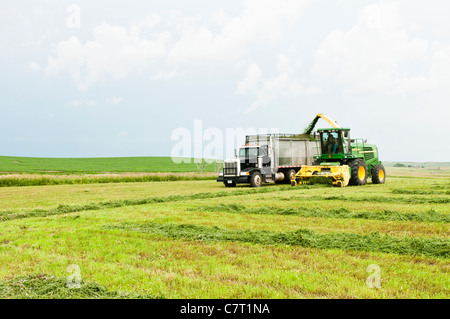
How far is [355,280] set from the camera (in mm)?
5375

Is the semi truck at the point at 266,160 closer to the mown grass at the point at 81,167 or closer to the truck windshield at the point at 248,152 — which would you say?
the truck windshield at the point at 248,152

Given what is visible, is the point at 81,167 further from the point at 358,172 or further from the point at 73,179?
the point at 358,172

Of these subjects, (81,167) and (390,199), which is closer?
(390,199)

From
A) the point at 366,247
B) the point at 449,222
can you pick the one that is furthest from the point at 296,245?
the point at 449,222

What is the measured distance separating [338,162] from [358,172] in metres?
1.26

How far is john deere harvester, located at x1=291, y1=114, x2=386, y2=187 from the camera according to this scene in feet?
75.4

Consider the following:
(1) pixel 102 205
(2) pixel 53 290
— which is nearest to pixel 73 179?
(1) pixel 102 205

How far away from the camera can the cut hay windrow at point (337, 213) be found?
1088cm

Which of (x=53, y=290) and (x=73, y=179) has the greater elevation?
(x=73, y=179)

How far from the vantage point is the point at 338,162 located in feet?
79.2

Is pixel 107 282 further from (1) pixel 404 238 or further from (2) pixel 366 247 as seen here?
(1) pixel 404 238

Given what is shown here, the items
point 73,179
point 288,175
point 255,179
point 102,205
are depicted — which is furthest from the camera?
point 73,179

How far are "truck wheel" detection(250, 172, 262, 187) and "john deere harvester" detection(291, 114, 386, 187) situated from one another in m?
1.92
